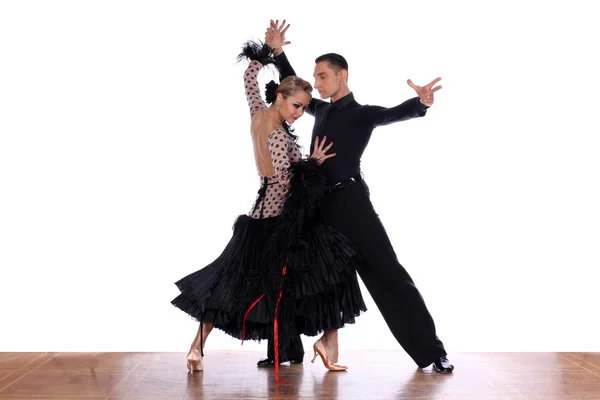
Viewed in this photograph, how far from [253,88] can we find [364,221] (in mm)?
965

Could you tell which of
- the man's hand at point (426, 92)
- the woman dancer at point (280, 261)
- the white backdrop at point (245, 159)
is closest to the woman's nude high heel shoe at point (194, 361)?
the woman dancer at point (280, 261)

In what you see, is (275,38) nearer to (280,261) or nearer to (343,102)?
(343,102)

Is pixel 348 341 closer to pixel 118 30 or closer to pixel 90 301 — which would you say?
pixel 90 301

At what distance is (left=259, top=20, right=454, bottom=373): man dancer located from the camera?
4.63 meters

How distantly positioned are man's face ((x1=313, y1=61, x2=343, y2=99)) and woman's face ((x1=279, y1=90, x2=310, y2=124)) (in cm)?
19

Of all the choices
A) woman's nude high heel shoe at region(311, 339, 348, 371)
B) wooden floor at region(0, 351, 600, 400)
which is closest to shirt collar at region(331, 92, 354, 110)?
woman's nude high heel shoe at region(311, 339, 348, 371)

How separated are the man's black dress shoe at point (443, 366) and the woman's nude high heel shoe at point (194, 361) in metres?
1.32

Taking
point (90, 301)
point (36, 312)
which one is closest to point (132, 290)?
point (90, 301)

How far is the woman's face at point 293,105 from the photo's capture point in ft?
14.8

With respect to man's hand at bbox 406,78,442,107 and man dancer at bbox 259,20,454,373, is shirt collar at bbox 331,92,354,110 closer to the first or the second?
man dancer at bbox 259,20,454,373

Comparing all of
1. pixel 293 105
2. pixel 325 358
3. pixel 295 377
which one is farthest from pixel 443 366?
pixel 293 105

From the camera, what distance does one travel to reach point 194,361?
4645 mm

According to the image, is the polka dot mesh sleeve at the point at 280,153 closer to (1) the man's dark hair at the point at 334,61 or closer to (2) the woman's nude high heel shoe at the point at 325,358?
(1) the man's dark hair at the point at 334,61

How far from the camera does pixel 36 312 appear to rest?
6.46m
